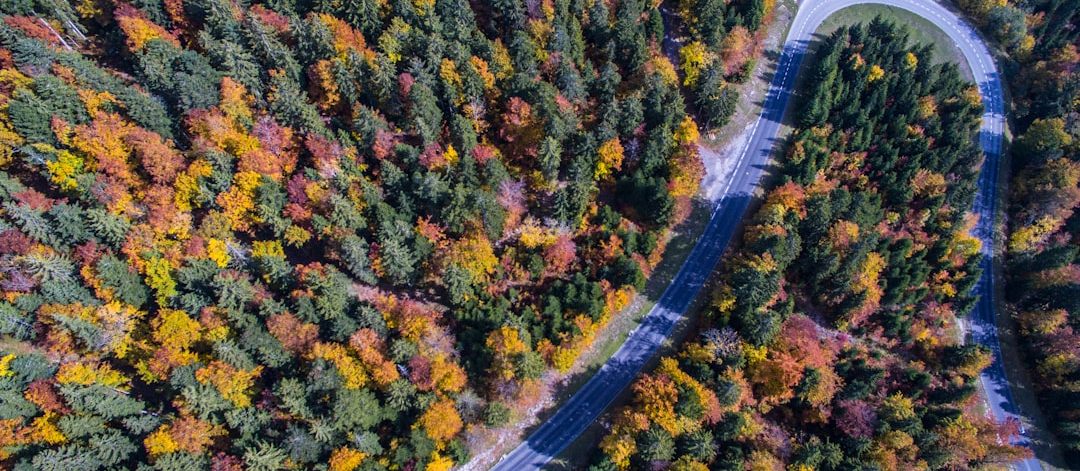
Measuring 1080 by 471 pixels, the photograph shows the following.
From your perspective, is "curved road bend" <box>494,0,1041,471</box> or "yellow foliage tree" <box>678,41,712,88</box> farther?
"yellow foliage tree" <box>678,41,712,88</box>

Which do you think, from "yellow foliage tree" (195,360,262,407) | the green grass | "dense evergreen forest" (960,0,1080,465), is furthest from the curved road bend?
"yellow foliage tree" (195,360,262,407)

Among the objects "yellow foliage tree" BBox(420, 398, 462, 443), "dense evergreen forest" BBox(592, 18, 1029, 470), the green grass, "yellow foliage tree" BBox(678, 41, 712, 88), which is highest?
the green grass

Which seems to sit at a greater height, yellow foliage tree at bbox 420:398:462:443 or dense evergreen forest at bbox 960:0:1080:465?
dense evergreen forest at bbox 960:0:1080:465

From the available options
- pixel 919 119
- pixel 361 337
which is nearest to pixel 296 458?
pixel 361 337

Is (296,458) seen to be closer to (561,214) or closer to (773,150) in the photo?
(561,214)

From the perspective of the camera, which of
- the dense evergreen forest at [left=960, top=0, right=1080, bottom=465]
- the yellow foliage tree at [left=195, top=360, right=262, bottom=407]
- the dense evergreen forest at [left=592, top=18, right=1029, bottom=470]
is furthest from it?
the dense evergreen forest at [left=960, top=0, right=1080, bottom=465]

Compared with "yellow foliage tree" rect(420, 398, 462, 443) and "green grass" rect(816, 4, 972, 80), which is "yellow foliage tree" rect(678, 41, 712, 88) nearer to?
"green grass" rect(816, 4, 972, 80)
